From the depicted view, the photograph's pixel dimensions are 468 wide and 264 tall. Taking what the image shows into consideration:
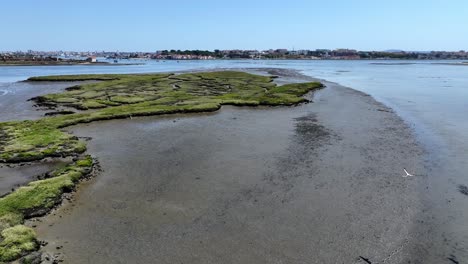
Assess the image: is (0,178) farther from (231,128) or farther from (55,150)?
(231,128)

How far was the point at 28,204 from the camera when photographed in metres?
16.2

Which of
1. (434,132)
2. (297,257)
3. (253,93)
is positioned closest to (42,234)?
(297,257)

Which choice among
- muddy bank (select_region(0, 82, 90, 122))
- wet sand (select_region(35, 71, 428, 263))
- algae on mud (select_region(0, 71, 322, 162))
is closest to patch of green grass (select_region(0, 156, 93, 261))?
wet sand (select_region(35, 71, 428, 263))

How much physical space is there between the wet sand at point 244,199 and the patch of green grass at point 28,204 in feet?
2.21

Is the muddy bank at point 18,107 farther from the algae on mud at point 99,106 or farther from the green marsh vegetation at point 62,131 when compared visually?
the algae on mud at point 99,106

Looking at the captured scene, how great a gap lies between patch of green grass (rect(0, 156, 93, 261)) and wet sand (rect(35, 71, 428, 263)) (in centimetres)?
67

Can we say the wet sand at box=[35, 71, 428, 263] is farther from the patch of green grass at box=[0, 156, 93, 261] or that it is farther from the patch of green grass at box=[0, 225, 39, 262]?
the patch of green grass at box=[0, 156, 93, 261]

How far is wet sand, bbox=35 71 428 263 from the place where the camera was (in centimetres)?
1354

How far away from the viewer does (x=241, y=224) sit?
1535cm

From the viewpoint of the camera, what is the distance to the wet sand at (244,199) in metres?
13.5

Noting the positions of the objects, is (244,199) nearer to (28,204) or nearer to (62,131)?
(28,204)

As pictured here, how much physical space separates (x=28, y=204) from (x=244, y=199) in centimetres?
884

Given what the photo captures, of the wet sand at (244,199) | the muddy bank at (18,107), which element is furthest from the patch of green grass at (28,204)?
the muddy bank at (18,107)

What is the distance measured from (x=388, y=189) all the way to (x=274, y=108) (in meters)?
25.3
